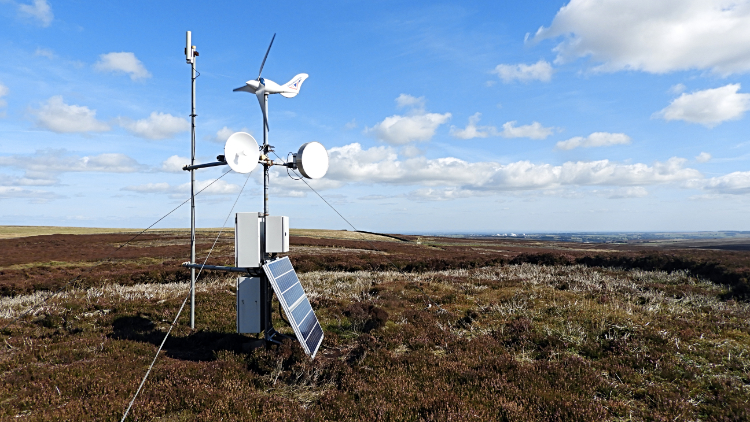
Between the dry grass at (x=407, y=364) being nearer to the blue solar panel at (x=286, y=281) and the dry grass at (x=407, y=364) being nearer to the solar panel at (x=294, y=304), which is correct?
the solar panel at (x=294, y=304)

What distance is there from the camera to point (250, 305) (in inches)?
335

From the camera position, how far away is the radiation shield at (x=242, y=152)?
25.7ft

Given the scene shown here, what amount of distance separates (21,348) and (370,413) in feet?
28.8

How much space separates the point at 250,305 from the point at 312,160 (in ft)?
12.0

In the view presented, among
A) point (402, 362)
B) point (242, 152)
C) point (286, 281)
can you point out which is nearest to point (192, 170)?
point (242, 152)

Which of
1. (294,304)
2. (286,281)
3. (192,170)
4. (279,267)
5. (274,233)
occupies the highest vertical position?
(192,170)

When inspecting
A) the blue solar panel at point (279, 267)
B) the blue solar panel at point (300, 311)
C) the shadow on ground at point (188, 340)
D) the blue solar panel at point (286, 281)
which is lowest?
the shadow on ground at point (188, 340)

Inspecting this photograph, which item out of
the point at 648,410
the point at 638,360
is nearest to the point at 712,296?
the point at 638,360

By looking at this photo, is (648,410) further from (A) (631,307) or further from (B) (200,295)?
(B) (200,295)

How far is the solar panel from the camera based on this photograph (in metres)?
7.36

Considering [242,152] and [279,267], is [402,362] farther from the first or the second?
[242,152]

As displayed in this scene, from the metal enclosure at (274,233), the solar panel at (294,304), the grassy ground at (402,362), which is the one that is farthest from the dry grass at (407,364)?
the metal enclosure at (274,233)

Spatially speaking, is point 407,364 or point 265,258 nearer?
point 407,364

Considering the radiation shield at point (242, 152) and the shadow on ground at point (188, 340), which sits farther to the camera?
the shadow on ground at point (188, 340)
